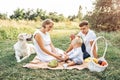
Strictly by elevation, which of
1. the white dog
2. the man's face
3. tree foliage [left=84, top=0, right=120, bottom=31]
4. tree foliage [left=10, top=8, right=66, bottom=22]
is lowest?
tree foliage [left=10, top=8, right=66, bottom=22]

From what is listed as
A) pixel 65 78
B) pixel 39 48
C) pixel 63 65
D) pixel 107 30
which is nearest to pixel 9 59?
pixel 39 48

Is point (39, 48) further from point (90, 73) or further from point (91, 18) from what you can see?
point (91, 18)

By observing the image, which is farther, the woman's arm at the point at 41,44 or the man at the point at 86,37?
the man at the point at 86,37

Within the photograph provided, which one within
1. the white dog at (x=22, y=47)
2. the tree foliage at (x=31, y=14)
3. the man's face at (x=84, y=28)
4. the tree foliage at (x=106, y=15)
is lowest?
the tree foliage at (x=31, y=14)

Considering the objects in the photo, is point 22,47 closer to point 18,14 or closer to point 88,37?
point 88,37

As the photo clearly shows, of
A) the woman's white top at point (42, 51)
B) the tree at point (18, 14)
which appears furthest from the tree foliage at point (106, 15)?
the tree at point (18, 14)

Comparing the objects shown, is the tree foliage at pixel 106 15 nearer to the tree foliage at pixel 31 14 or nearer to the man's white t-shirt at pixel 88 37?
the man's white t-shirt at pixel 88 37

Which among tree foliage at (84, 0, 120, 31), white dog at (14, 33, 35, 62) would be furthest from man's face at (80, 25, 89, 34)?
tree foliage at (84, 0, 120, 31)

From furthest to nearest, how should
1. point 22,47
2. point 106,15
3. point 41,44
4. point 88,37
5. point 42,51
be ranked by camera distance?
point 106,15 < point 22,47 < point 88,37 < point 42,51 < point 41,44

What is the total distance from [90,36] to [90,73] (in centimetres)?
134

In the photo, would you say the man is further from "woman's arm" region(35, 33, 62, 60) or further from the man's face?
"woman's arm" region(35, 33, 62, 60)

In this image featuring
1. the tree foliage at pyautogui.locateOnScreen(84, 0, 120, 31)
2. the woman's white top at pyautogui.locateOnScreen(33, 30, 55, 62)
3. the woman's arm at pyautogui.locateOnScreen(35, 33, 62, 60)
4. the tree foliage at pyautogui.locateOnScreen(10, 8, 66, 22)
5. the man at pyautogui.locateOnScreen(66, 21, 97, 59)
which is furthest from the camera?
the tree foliage at pyautogui.locateOnScreen(10, 8, 66, 22)

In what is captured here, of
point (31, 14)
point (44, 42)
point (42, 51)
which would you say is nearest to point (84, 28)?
point (44, 42)

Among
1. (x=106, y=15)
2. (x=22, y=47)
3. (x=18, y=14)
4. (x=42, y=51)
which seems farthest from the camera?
(x=18, y=14)
